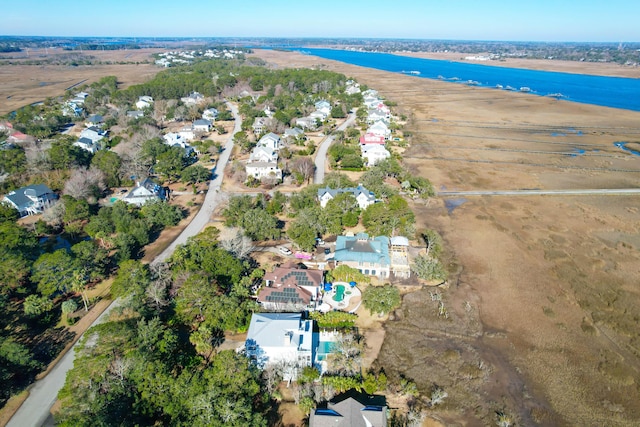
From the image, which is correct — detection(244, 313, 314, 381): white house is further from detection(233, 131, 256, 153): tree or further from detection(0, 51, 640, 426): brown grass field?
detection(233, 131, 256, 153): tree

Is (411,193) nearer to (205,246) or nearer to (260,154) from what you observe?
(260,154)

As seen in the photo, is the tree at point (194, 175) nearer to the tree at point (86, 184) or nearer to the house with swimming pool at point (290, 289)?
the tree at point (86, 184)

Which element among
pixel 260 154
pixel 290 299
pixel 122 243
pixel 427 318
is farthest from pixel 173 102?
pixel 427 318

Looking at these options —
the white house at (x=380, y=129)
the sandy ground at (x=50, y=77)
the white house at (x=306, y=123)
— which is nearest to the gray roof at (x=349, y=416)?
the white house at (x=380, y=129)

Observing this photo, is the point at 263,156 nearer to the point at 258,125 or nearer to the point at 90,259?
the point at 258,125

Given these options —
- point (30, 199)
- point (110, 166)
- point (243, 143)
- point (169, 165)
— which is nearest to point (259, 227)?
point (169, 165)

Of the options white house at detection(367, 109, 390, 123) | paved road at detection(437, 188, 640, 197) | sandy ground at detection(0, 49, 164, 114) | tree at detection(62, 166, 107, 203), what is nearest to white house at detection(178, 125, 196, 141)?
tree at detection(62, 166, 107, 203)
